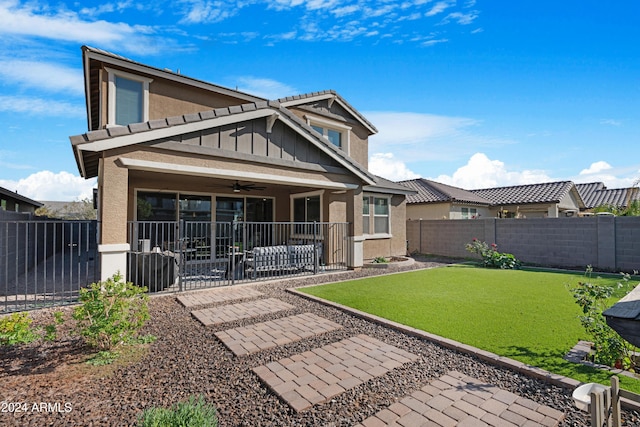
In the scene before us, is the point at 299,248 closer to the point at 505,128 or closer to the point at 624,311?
the point at 624,311

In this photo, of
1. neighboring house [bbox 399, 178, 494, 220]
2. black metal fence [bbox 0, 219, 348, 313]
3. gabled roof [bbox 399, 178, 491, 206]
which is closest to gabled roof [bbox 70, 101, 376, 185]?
black metal fence [bbox 0, 219, 348, 313]

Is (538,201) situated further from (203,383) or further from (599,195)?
(203,383)

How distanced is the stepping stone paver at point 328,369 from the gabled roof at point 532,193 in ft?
78.0

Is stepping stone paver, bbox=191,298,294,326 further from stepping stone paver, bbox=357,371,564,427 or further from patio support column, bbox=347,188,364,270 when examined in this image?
patio support column, bbox=347,188,364,270

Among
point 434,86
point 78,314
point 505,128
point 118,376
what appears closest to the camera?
→ point 118,376

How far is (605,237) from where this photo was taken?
1234 cm

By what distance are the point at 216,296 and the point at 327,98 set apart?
Result: 36.4 ft

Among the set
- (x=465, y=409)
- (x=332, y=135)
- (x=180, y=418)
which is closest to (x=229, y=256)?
(x=180, y=418)

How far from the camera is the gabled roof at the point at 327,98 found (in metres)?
14.0

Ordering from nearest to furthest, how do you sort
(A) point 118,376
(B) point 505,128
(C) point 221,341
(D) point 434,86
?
(A) point 118,376, (C) point 221,341, (D) point 434,86, (B) point 505,128

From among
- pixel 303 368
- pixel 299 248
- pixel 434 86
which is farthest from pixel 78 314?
pixel 434 86

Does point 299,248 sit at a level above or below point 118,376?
above

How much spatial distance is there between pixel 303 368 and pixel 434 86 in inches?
511

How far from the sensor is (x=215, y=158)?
891 centimetres
